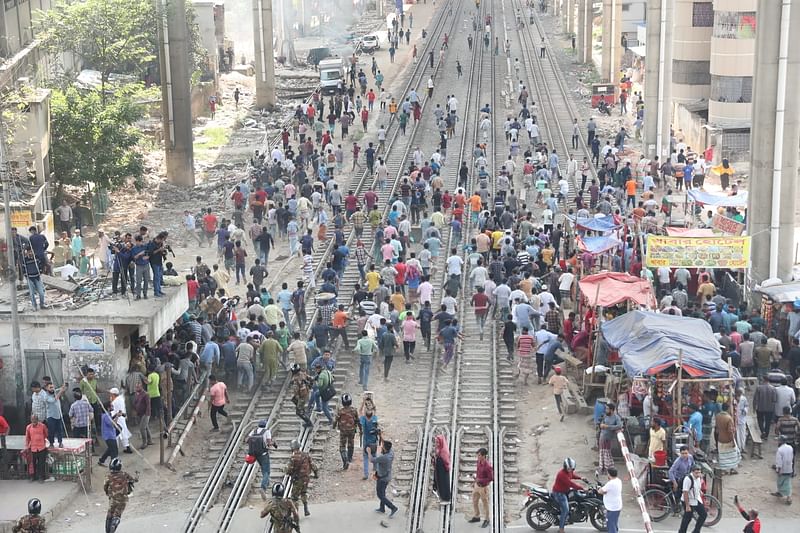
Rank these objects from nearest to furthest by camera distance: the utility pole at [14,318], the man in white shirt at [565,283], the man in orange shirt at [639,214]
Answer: the utility pole at [14,318]
the man in white shirt at [565,283]
the man in orange shirt at [639,214]

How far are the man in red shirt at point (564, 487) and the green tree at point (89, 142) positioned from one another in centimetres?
2447

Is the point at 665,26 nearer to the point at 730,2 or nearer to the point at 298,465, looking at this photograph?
the point at 730,2

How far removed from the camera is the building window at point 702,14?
56.7 m

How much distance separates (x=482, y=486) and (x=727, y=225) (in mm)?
13962

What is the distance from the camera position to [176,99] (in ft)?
152

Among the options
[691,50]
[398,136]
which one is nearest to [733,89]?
[691,50]

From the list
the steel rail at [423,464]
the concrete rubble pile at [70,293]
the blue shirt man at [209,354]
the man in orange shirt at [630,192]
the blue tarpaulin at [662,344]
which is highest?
the concrete rubble pile at [70,293]

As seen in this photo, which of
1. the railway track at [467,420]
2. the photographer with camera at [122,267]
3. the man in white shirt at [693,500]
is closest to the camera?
the man in white shirt at [693,500]

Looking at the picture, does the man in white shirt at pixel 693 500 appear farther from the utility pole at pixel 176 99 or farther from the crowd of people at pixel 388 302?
the utility pole at pixel 176 99

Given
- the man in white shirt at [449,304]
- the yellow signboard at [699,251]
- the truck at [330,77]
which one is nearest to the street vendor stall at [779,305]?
the yellow signboard at [699,251]

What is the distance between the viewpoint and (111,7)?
47.7m

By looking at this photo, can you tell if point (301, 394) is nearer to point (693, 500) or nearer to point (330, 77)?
point (693, 500)

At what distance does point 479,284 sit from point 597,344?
18.4 feet

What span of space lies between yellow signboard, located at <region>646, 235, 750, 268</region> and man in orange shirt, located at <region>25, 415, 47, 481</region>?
12114mm
